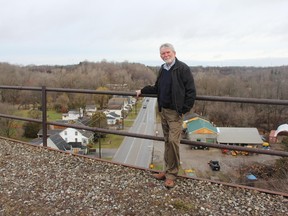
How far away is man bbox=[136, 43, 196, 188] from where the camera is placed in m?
3.26

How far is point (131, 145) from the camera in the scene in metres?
22.9

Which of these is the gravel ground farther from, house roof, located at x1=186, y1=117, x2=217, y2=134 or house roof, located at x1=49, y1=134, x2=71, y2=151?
house roof, located at x1=49, y1=134, x2=71, y2=151

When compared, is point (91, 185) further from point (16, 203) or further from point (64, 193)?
point (16, 203)

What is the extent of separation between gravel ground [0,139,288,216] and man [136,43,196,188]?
344mm

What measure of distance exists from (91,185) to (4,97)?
19072 millimetres

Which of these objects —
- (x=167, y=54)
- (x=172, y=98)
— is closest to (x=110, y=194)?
(x=172, y=98)

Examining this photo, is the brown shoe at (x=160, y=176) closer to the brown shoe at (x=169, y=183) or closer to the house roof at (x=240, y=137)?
the brown shoe at (x=169, y=183)

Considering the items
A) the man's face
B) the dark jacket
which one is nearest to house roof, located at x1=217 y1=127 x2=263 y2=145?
the dark jacket

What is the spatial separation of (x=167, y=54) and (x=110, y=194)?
6.20 feet

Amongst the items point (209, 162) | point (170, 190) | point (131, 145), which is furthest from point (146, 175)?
point (131, 145)

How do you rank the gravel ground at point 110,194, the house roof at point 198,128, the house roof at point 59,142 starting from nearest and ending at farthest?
the gravel ground at point 110,194 < the house roof at point 198,128 < the house roof at point 59,142

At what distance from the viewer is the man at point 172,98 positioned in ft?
10.7

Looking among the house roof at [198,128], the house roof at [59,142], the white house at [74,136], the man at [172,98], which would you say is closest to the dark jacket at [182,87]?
the man at [172,98]

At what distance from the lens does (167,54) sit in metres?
3.28
